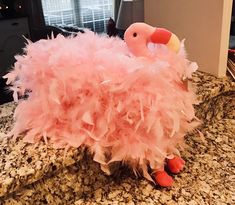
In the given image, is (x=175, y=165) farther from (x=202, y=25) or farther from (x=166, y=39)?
(x=202, y=25)

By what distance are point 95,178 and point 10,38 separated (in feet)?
9.17

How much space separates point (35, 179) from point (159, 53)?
0.48 metres

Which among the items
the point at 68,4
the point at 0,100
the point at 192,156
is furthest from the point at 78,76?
the point at 68,4

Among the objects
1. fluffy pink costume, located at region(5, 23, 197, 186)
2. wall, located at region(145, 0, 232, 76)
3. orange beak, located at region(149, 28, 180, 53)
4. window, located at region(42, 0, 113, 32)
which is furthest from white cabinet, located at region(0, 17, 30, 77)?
orange beak, located at region(149, 28, 180, 53)

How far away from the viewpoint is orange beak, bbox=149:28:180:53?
2.76 ft

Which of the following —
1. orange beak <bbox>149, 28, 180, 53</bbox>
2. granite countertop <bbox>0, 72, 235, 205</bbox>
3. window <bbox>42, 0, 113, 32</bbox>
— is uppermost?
orange beak <bbox>149, 28, 180, 53</bbox>

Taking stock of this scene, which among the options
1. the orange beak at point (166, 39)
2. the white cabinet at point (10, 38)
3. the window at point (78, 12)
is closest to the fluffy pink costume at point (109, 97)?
the orange beak at point (166, 39)

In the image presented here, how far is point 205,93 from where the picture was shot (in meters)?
1.12

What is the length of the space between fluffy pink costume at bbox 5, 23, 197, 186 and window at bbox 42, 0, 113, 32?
291cm

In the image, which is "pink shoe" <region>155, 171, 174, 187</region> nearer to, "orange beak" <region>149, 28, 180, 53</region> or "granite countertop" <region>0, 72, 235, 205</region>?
"granite countertop" <region>0, 72, 235, 205</region>

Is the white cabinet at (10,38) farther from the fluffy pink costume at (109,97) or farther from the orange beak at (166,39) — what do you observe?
the orange beak at (166,39)

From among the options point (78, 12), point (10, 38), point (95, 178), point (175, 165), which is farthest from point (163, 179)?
point (78, 12)

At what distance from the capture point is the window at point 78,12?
3.59m

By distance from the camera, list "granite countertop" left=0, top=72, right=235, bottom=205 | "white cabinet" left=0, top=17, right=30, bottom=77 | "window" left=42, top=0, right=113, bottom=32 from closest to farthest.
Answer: "granite countertop" left=0, top=72, right=235, bottom=205 < "white cabinet" left=0, top=17, right=30, bottom=77 < "window" left=42, top=0, right=113, bottom=32
